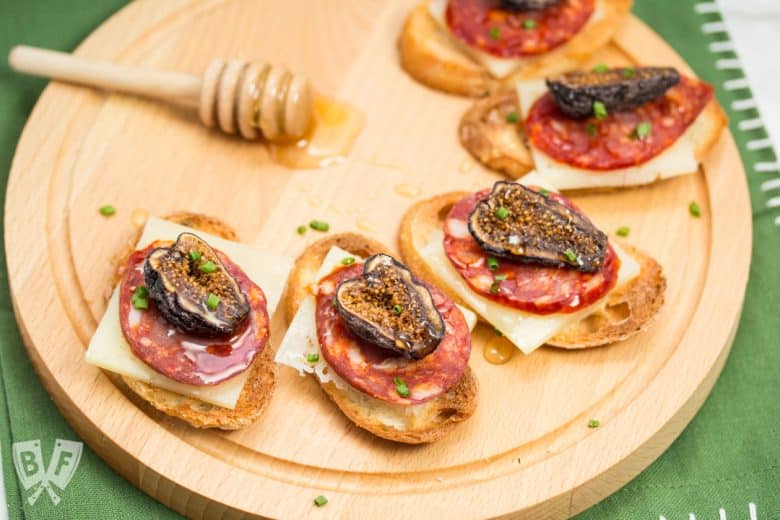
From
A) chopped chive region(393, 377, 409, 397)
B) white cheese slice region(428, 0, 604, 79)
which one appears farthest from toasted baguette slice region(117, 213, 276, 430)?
white cheese slice region(428, 0, 604, 79)

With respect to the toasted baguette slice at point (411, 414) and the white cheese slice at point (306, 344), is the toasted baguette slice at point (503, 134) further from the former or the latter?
the toasted baguette slice at point (411, 414)

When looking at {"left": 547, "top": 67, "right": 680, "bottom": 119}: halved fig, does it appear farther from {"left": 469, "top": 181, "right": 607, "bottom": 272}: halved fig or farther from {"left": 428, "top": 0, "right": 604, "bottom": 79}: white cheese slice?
{"left": 469, "top": 181, "right": 607, "bottom": 272}: halved fig

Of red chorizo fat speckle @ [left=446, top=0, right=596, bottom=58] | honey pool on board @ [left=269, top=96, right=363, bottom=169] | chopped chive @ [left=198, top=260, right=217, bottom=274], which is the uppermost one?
red chorizo fat speckle @ [left=446, top=0, right=596, bottom=58]

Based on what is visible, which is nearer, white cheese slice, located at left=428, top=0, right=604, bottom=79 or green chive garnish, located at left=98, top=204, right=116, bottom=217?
green chive garnish, located at left=98, top=204, right=116, bottom=217

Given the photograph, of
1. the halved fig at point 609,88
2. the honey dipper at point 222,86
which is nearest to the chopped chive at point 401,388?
the honey dipper at point 222,86

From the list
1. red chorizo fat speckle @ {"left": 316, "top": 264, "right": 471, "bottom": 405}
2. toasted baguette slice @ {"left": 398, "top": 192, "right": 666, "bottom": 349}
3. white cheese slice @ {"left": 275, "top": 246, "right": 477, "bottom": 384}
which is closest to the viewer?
red chorizo fat speckle @ {"left": 316, "top": 264, "right": 471, "bottom": 405}

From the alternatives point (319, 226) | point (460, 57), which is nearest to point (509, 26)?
point (460, 57)

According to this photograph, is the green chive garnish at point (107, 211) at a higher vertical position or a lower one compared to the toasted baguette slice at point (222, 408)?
higher
